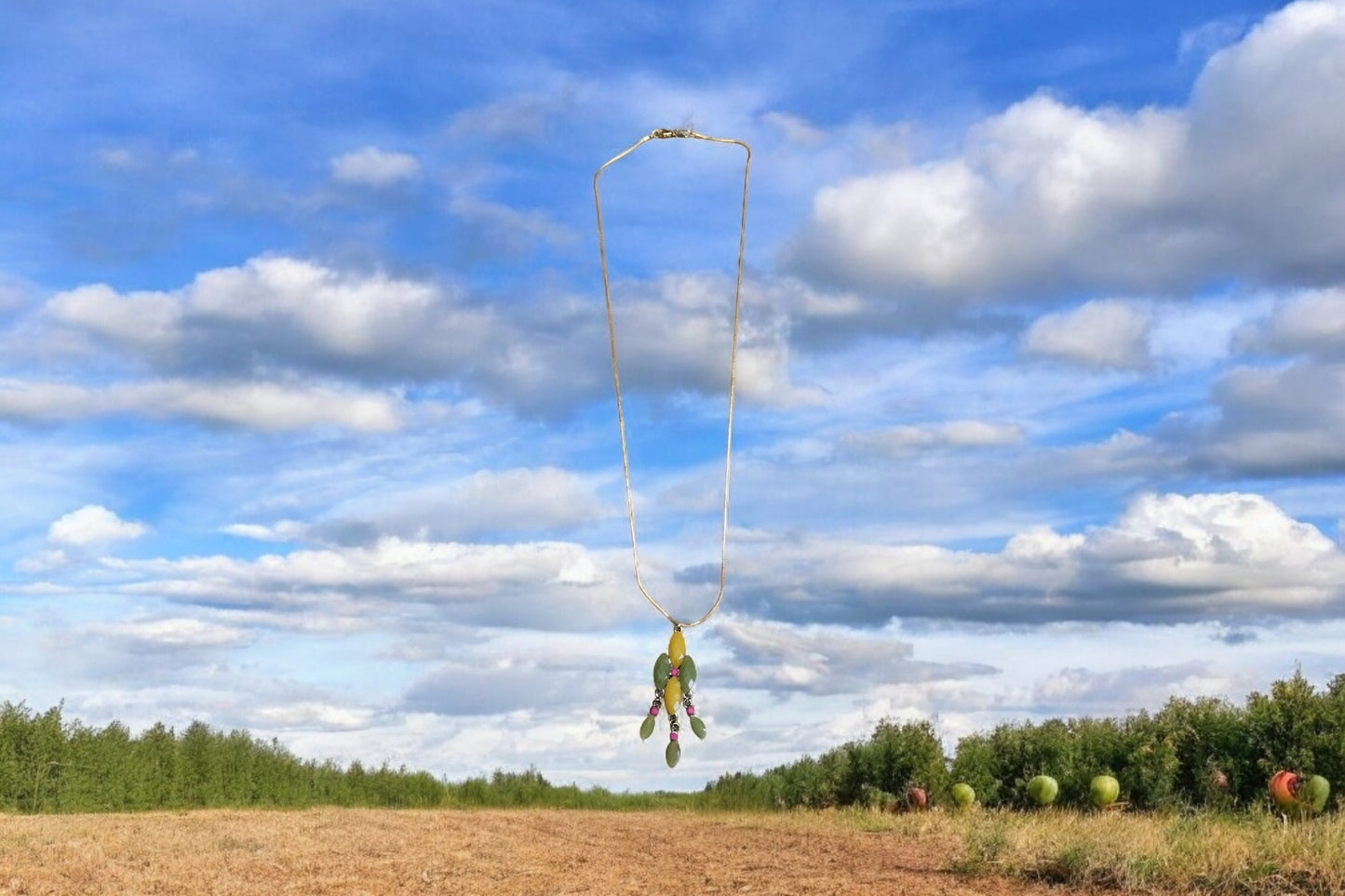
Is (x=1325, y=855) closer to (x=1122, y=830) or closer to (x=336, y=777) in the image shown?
(x=1122, y=830)

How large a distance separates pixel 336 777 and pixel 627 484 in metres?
20.6

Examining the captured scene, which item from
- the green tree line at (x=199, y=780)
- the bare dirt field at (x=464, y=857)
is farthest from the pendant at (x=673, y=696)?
the green tree line at (x=199, y=780)

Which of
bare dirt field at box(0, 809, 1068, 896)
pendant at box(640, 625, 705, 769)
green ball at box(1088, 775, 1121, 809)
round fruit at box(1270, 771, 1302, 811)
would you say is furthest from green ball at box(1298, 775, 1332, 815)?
pendant at box(640, 625, 705, 769)

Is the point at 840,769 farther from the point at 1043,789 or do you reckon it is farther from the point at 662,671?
the point at 662,671

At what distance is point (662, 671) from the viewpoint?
796 cm

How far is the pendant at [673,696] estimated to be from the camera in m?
7.89

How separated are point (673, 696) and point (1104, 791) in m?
13.0

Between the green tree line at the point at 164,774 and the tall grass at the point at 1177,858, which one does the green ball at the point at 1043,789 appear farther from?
the green tree line at the point at 164,774

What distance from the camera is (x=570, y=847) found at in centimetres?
1628

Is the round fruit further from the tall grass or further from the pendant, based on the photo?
the pendant

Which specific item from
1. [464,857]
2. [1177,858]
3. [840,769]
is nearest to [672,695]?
[1177,858]

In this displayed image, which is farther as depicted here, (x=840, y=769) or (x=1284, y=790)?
(x=840, y=769)

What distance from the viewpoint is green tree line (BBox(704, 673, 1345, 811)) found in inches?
681

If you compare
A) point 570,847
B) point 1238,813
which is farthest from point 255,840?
point 1238,813
